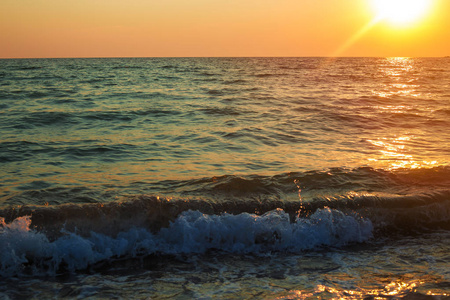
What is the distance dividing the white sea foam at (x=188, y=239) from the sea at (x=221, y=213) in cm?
2

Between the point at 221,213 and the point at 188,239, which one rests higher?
the point at 221,213

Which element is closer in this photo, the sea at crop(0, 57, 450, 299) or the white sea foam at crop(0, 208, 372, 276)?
the sea at crop(0, 57, 450, 299)

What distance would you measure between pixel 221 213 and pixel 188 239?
80cm

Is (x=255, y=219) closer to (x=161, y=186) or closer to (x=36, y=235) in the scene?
(x=161, y=186)

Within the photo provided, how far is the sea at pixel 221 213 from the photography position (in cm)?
427

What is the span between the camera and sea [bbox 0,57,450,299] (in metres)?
4.27

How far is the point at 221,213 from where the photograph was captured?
19.5 ft

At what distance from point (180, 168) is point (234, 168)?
3.62ft

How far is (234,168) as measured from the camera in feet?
26.1

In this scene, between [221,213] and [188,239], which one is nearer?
[188,239]

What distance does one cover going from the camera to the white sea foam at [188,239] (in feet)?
15.7

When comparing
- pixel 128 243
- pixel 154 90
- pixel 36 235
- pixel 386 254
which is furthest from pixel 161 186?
pixel 154 90

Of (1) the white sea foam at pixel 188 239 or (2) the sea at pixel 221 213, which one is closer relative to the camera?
(2) the sea at pixel 221 213

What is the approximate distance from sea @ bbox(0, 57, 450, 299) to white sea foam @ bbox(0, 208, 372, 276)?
18mm
